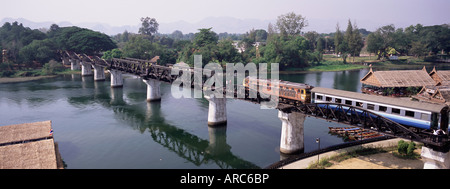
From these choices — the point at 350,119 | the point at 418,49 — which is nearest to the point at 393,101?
the point at 350,119

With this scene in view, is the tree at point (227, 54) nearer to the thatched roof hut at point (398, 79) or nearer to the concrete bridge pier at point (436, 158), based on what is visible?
the thatched roof hut at point (398, 79)

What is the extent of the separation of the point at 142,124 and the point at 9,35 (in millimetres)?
135761

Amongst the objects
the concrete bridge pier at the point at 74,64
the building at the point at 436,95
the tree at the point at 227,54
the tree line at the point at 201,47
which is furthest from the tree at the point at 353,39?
the concrete bridge pier at the point at 74,64

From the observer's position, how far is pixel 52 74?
428 feet

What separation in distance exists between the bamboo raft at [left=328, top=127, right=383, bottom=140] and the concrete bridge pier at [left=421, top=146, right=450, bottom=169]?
16.4 meters

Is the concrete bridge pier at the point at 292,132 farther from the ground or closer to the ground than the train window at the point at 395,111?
closer to the ground

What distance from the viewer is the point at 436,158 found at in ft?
100

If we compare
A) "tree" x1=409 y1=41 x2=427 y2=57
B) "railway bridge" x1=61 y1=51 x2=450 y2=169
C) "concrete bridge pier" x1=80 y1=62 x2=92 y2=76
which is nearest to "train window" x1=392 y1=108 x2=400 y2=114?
"railway bridge" x1=61 y1=51 x2=450 y2=169

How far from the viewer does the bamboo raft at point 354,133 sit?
160ft

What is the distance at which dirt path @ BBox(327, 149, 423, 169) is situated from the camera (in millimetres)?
37031

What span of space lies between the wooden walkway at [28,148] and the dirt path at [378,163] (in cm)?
3225

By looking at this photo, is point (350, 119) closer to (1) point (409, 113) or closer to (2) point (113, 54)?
(1) point (409, 113)
